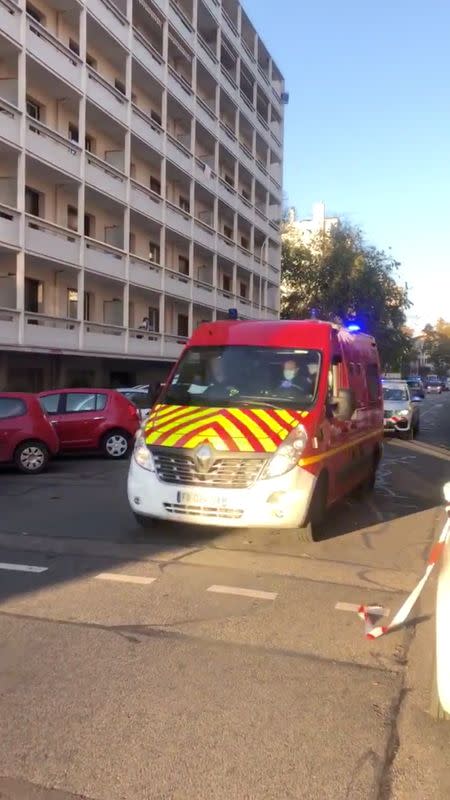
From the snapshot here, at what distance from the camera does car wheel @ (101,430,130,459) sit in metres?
14.4

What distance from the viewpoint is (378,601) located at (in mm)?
5445

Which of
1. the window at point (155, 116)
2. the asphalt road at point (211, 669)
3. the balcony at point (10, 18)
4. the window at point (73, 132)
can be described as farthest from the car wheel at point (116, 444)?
the window at point (155, 116)

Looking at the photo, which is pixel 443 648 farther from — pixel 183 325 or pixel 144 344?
pixel 183 325

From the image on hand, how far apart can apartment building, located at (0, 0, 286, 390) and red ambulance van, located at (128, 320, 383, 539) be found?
13432 millimetres

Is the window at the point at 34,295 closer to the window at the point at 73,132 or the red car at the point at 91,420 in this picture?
the window at the point at 73,132

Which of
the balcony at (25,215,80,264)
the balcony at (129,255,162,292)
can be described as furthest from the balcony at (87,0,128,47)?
the balcony at (129,255,162,292)

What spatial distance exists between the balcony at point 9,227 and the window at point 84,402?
24.2 ft

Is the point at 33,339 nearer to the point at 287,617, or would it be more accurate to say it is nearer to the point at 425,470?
the point at 425,470

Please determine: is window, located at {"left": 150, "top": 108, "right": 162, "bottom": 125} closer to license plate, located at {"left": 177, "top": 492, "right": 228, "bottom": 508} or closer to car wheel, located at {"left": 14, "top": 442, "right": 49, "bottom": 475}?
car wheel, located at {"left": 14, "top": 442, "right": 49, "bottom": 475}

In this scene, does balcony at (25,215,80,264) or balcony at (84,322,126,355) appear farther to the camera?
balcony at (84,322,126,355)

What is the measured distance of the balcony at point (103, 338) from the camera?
78.5 feet

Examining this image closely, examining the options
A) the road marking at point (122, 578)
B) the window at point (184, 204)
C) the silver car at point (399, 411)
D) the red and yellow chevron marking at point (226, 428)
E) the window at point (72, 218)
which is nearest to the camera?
the road marking at point (122, 578)

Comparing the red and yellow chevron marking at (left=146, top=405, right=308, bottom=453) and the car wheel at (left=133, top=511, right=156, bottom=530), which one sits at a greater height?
the red and yellow chevron marking at (left=146, top=405, right=308, bottom=453)

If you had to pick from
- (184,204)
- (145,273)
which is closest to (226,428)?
(145,273)
